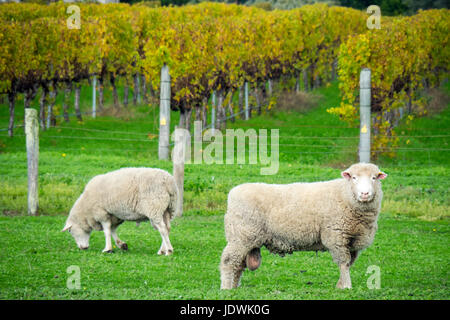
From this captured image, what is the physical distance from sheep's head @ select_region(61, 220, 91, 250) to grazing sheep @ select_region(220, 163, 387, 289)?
4424mm

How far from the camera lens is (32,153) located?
635 inches

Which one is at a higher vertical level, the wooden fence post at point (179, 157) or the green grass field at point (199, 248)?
the wooden fence post at point (179, 157)

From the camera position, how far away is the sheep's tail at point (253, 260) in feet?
29.7

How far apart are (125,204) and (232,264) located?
12.0 feet

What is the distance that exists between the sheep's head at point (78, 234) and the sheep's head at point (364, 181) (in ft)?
19.1

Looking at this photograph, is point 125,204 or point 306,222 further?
point 125,204

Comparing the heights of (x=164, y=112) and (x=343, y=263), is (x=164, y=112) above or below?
above

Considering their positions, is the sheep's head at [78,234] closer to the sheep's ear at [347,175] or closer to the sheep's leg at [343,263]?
the sheep's leg at [343,263]

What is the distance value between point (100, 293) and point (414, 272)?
4.95 metres

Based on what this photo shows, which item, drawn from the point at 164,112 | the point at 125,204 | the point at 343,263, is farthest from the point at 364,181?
the point at 164,112

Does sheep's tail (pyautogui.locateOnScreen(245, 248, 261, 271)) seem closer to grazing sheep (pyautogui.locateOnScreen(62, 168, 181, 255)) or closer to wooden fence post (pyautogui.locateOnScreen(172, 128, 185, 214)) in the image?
grazing sheep (pyautogui.locateOnScreen(62, 168, 181, 255))
